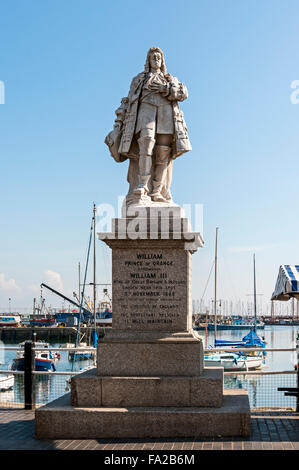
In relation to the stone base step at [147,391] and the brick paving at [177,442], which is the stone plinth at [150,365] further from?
the brick paving at [177,442]

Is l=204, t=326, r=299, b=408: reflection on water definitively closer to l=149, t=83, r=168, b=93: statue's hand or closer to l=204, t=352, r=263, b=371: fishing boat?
l=204, t=352, r=263, b=371: fishing boat

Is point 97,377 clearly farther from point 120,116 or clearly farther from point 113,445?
point 120,116

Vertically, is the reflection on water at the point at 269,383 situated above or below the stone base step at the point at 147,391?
below

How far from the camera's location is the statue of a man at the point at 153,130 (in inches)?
342

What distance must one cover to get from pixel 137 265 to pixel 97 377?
1689 millimetres

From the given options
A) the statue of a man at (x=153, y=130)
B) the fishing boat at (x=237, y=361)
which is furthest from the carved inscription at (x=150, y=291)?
the fishing boat at (x=237, y=361)

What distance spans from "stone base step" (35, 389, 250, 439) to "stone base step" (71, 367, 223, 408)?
0.48ft

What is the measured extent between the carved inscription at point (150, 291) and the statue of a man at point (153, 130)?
3.69 ft

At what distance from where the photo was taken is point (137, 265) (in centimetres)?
795

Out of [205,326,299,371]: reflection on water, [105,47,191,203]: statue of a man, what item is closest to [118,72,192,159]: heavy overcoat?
[105,47,191,203]: statue of a man

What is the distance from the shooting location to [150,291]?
311 inches

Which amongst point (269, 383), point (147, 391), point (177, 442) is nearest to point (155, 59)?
point (147, 391)
